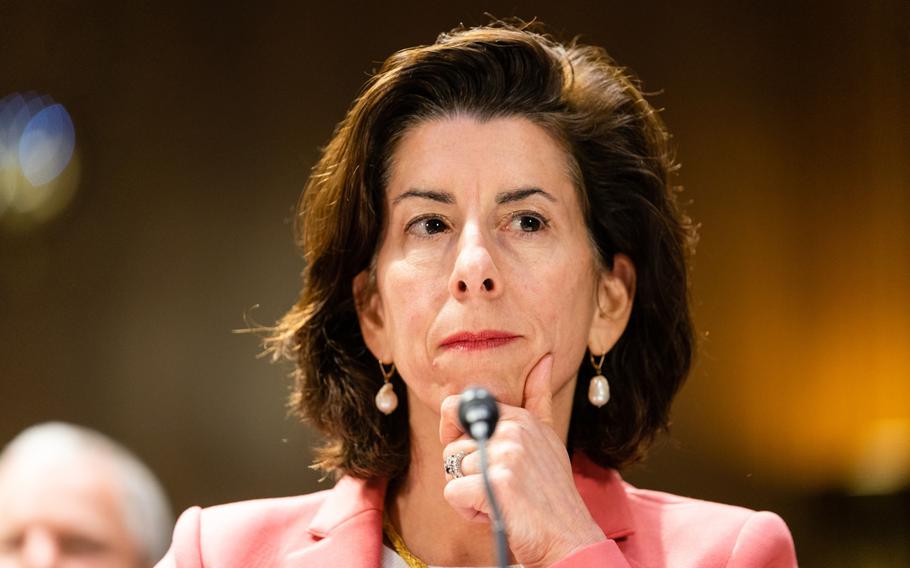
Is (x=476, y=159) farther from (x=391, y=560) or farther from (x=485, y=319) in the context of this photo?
(x=391, y=560)

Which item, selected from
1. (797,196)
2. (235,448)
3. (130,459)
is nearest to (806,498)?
(797,196)

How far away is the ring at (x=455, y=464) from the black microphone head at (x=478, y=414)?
40cm

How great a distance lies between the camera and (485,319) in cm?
187

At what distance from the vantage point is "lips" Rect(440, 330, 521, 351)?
188 centimetres

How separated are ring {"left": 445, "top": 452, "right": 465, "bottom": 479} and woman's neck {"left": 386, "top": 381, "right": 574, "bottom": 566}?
0.24m

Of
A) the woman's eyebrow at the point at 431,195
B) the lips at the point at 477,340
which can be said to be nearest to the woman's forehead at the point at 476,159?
the woman's eyebrow at the point at 431,195

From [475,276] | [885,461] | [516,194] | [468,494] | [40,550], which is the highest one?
[516,194]

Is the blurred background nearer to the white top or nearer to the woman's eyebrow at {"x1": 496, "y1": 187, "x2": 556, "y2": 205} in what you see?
the white top

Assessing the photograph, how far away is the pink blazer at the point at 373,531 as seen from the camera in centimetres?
201

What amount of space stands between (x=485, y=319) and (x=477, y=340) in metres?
0.04

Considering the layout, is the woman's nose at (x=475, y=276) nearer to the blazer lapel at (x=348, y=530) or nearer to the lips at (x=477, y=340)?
the lips at (x=477, y=340)

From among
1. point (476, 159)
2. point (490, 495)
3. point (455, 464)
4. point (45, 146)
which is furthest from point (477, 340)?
point (45, 146)

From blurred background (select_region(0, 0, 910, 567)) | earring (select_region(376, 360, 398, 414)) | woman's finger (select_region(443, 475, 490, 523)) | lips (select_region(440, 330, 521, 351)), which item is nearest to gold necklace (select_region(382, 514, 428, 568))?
earring (select_region(376, 360, 398, 414))

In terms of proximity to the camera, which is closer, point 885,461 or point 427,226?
point 427,226
